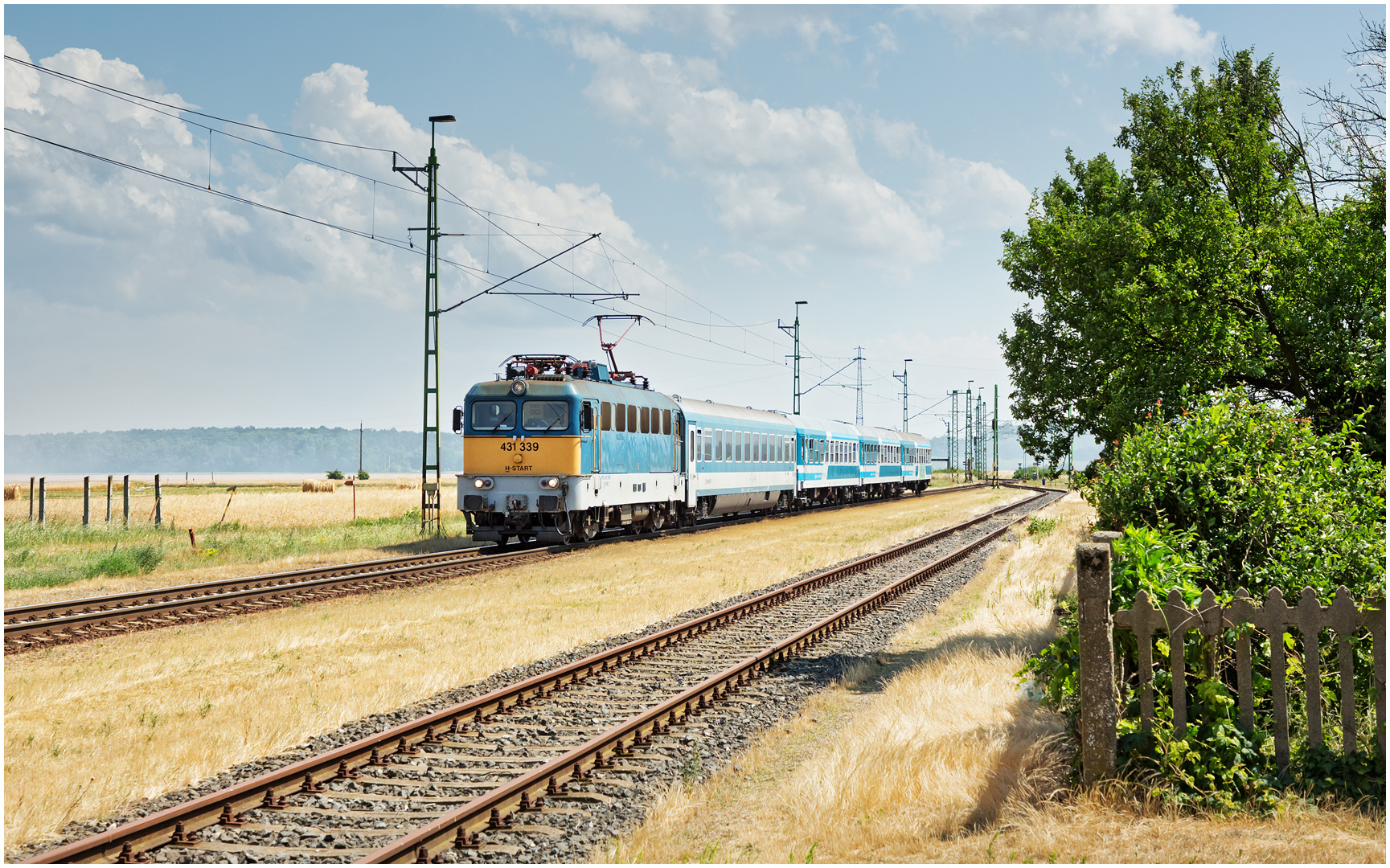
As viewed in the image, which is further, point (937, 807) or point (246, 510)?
point (246, 510)

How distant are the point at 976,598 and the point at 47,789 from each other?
561 inches

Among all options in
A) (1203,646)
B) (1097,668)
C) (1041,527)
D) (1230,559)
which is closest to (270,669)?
(1097,668)

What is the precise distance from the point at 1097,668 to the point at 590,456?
18.2 meters

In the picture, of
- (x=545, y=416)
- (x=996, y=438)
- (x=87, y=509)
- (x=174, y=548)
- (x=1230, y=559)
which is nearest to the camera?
(x=1230, y=559)

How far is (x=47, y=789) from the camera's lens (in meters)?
7.00

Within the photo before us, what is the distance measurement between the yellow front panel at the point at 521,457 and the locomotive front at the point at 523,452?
0.06 ft

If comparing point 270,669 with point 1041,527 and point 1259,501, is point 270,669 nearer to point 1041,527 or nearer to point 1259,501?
point 1259,501

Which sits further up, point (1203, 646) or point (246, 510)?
point (1203, 646)

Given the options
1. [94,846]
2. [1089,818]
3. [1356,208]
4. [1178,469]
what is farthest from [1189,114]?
[94,846]

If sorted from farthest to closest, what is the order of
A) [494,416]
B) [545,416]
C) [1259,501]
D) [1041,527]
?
1. [1041,527]
2. [494,416]
3. [545,416]
4. [1259,501]

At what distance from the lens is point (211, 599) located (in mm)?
15641

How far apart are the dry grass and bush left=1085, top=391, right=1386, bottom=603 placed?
7056 mm

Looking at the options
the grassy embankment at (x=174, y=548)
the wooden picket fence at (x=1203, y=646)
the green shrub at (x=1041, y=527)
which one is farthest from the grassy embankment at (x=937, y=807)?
the green shrub at (x=1041, y=527)

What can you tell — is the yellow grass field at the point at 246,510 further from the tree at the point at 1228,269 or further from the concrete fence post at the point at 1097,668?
the concrete fence post at the point at 1097,668
